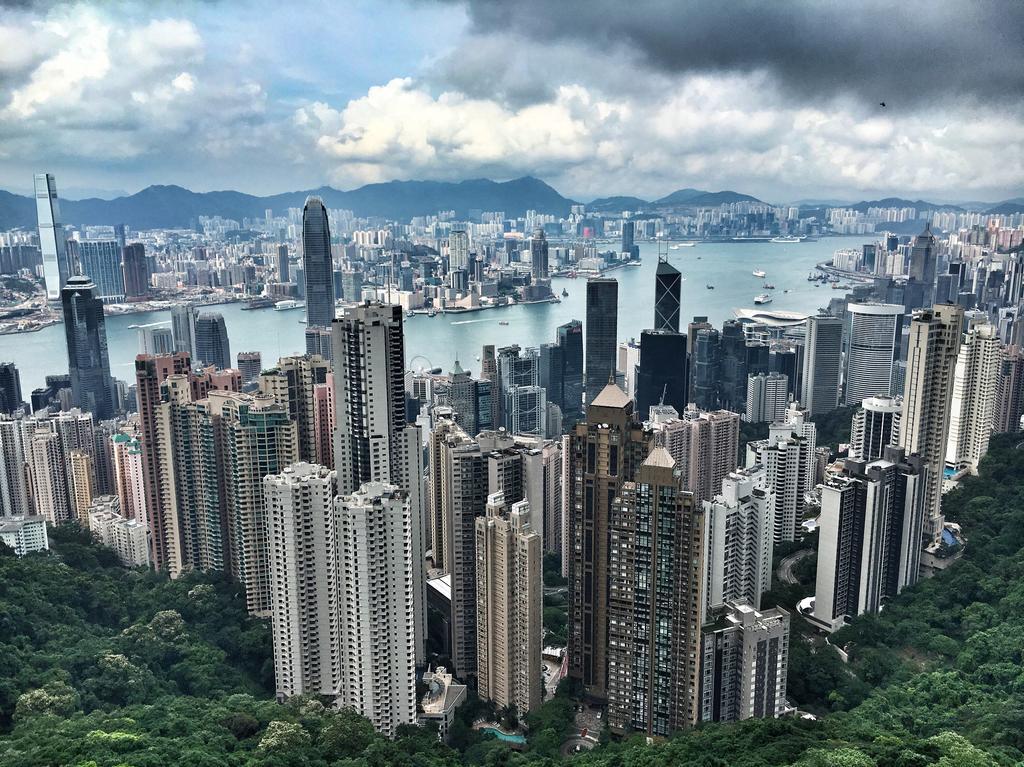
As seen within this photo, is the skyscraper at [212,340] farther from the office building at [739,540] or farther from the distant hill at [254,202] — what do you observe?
the office building at [739,540]

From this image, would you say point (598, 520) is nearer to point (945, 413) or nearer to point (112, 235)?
point (945, 413)

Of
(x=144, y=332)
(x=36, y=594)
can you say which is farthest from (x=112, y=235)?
(x=36, y=594)

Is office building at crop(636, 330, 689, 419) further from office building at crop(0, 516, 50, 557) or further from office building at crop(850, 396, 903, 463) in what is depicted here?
office building at crop(0, 516, 50, 557)

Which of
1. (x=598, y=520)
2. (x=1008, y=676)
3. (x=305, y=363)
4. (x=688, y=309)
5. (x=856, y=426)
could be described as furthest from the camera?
(x=688, y=309)

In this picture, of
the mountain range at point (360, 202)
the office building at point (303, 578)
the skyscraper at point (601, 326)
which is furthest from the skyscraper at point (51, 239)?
the skyscraper at point (601, 326)

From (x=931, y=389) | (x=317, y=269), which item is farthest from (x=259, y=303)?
(x=931, y=389)

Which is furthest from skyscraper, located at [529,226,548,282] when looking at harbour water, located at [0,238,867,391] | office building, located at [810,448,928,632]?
office building, located at [810,448,928,632]
